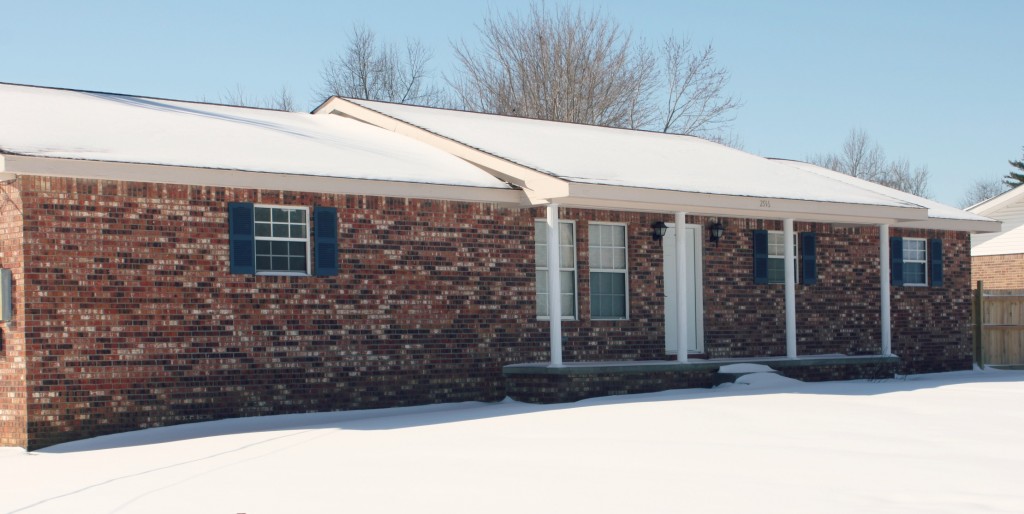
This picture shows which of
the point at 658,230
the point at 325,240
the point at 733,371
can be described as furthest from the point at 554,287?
the point at 733,371

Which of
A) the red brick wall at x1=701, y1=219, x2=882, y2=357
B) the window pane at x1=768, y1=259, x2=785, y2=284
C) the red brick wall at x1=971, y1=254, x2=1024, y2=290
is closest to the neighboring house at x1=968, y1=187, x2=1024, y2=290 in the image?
the red brick wall at x1=971, y1=254, x2=1024, y2=290

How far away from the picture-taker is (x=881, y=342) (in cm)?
2078

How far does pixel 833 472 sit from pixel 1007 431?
3448mm

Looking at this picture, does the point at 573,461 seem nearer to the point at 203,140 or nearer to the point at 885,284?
the point at 203,140

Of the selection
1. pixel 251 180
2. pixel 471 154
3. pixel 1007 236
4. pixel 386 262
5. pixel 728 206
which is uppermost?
pixel 471 154

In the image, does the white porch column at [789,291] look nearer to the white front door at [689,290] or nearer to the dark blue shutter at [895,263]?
the white front door at [689,290]

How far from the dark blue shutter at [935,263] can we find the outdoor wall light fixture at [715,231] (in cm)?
563

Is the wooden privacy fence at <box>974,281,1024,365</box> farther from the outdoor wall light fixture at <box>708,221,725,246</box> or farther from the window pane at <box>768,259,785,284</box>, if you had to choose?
the outdoor wall light fixture at <box>708,221,725,246</box>

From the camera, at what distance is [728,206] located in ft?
55.7

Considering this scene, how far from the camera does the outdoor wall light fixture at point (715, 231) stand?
18688mm

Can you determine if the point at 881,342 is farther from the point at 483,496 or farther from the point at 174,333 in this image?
the point at 483,496

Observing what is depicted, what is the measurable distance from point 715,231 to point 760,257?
1.14m

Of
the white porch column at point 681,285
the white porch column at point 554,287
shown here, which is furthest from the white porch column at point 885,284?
the white porch column at point 554,287

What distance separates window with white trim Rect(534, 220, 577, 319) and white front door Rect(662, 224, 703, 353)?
1.87 metres
